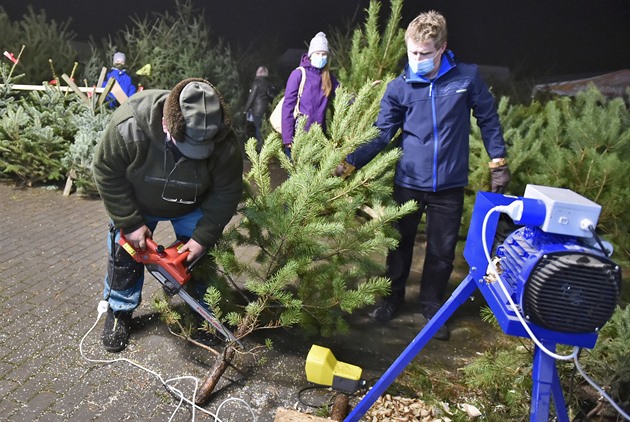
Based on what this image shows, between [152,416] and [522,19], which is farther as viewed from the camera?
[522,19]

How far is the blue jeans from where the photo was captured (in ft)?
10.9

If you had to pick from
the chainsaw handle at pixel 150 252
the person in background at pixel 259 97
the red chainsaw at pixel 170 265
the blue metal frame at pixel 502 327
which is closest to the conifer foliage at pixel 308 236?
the red chainsaw at pixel 170 265

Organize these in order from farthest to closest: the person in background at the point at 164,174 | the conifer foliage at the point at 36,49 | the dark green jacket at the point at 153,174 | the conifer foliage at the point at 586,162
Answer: the conifer foliage at the point at 36,49
the conifer foliage at the point at 586,162
the dark green jacket at the point at 153,174
the person in background at the point at 164,174

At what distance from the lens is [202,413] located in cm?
291

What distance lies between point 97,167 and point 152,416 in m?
1.44

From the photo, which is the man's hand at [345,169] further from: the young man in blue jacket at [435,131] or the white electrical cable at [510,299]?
the white electrical cable at [510,299]

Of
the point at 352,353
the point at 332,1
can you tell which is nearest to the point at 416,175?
the point at 352,353

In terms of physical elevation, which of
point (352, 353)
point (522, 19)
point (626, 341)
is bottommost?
point (352, 353)

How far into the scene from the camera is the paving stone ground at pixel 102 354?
9.54ft

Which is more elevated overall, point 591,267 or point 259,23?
point 259,23

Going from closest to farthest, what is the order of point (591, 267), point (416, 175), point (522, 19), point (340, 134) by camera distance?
point (591, 267) → point (340, 134) → point (416, 175) → point (522, 19)

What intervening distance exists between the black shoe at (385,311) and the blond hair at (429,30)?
6.58ft

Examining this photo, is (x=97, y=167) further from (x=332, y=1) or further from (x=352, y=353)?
(x=332, y=1)

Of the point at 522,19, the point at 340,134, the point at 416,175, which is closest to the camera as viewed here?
the point at 340,134
